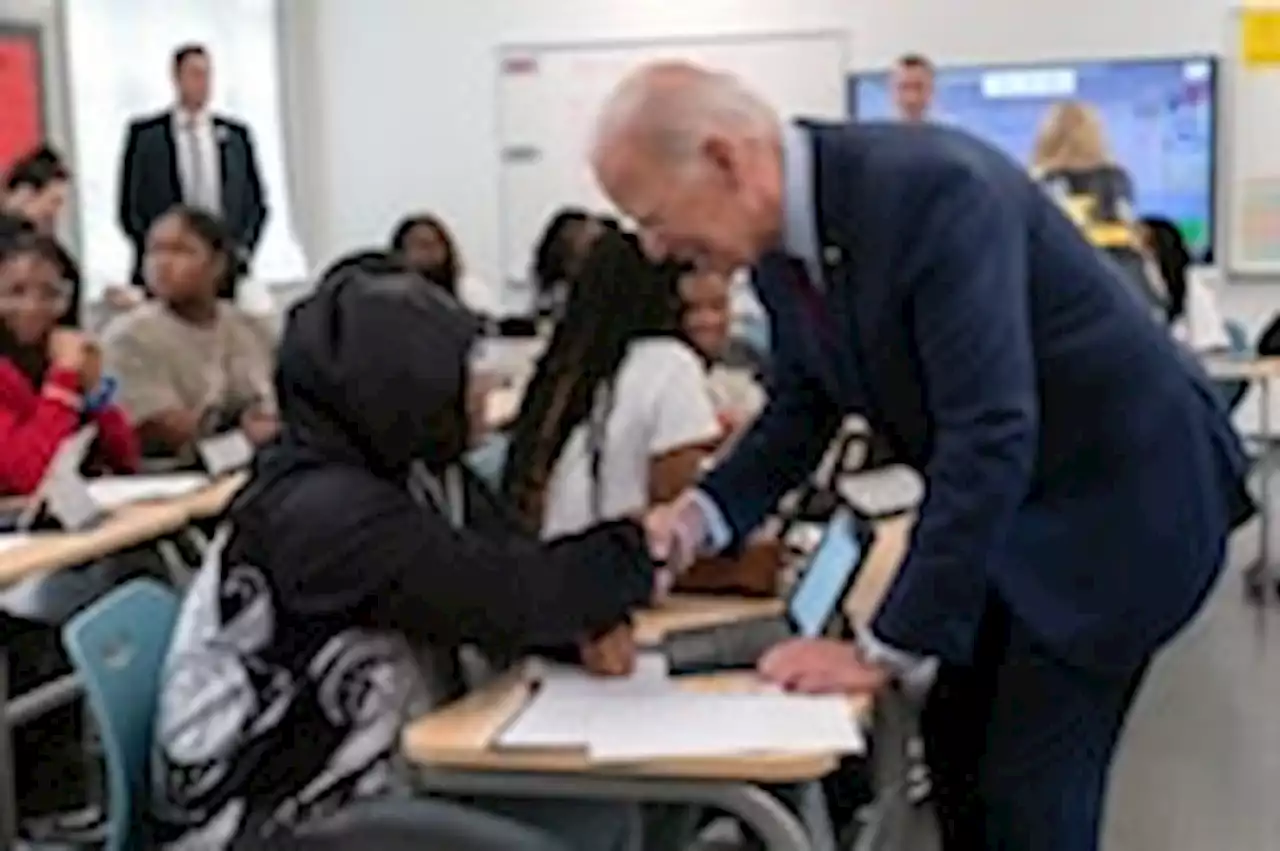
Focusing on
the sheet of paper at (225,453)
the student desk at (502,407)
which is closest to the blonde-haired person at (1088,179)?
the student desk at (502,407)

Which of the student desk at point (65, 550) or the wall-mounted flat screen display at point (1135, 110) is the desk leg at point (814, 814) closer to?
the student desk at point (65, 550)

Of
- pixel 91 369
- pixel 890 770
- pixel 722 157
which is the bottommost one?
pixel 890 770

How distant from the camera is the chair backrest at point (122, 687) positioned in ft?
7.36

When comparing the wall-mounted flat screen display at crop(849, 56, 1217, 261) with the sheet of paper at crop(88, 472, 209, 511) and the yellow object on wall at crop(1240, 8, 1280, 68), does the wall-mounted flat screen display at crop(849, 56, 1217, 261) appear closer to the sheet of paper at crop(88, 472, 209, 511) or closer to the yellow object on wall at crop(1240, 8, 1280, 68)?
the yellow object on wall at crop(1240, 8, 1280, 68)

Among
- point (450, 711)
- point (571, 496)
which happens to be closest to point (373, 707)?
point (450, 711)

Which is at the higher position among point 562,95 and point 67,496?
point 562,95

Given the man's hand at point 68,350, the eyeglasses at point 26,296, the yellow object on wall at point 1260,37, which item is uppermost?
the yellow object on wall at point 1260,37

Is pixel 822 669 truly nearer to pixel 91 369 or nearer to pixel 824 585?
pixel 824 585

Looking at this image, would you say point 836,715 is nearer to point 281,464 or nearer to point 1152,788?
point 281,464

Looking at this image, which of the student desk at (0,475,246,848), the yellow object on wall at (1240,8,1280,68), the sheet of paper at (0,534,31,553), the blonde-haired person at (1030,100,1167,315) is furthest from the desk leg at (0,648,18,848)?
the yellow object on wall at (1240,8,1280,68)

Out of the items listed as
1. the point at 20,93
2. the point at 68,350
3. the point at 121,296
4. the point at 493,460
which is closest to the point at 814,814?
the point at 493,460

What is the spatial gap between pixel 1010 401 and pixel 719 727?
466 mm

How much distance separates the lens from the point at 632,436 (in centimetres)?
301

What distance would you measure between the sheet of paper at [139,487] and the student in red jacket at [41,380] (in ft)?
0.38
